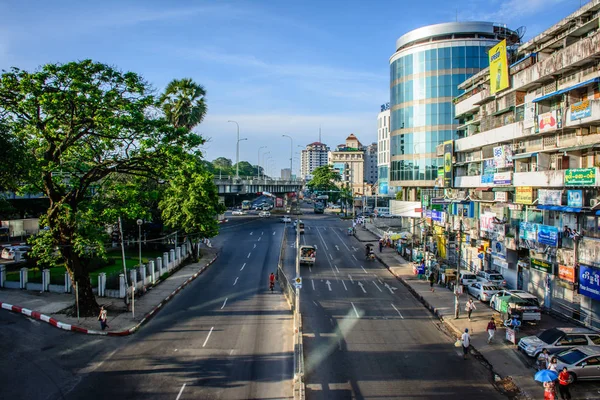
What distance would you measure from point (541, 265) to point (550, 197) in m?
4.54

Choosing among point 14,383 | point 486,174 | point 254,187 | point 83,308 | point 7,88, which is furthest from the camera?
point 254,187

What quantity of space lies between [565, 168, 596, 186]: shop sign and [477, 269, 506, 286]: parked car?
10604 mm

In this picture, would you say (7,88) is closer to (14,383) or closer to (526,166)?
(14,383)

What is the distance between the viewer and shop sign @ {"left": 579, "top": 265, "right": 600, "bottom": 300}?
2348cm

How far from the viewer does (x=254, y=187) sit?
3762 inches

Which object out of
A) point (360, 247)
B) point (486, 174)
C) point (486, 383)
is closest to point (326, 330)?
point (486, 383)

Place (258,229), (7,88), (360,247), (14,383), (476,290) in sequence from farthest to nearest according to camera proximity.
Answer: (258,229) < (360,247) < (476,290) < (7,88) < (14,383)

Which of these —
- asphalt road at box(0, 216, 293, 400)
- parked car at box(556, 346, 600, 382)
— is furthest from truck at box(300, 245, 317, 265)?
parked car at box(556, 346, 600, 382)

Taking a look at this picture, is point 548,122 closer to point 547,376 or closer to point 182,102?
point 547,376

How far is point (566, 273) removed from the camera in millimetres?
26344

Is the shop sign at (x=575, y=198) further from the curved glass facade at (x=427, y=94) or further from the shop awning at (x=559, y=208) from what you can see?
the curved glass facade at (x=427, y=94)

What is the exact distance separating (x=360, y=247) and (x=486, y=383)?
1654 inches

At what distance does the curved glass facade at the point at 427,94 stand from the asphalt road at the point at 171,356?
42.8 meters

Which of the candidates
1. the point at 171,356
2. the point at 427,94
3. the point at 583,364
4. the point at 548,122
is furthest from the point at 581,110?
the point at 427,94
